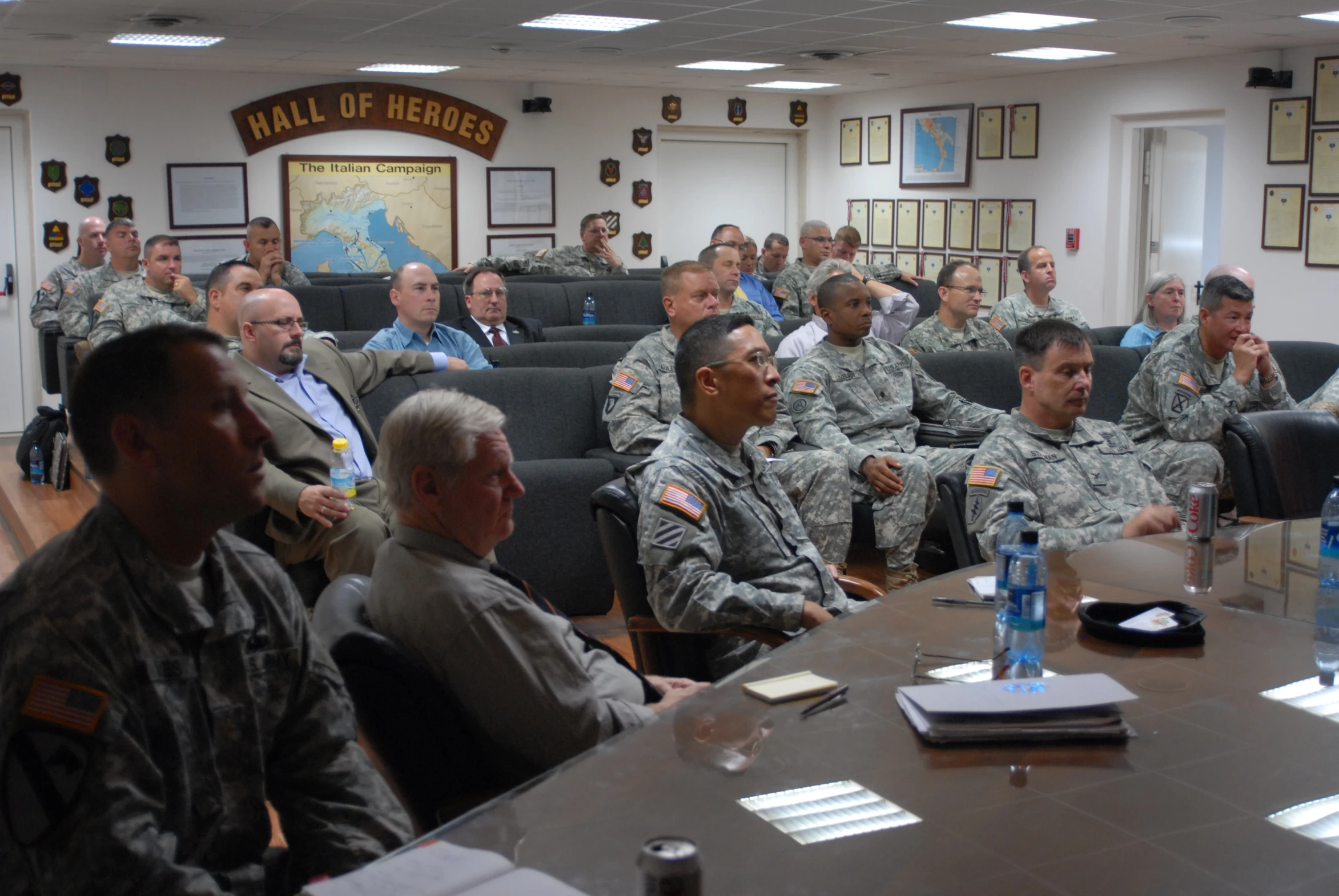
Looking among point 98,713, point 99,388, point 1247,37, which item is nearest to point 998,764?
point 98,713

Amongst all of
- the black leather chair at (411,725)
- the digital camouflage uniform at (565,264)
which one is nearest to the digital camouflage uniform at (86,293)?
the digital camouflage uniform at (565,264)

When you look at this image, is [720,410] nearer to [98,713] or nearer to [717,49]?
[98,713]

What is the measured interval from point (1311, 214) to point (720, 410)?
7.56 meters

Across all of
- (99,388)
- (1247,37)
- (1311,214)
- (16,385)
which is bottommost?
(16,385)

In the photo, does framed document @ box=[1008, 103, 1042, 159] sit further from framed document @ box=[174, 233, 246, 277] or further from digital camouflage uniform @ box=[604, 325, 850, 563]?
digital camouflage uniform @ box=[604, 325, 850, 563]

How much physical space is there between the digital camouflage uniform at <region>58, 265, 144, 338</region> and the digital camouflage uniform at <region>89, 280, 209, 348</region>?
700 millimetres

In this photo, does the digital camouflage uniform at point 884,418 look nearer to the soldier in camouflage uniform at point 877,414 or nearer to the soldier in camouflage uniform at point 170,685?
the soldier in camouflage uniform at point 877,414

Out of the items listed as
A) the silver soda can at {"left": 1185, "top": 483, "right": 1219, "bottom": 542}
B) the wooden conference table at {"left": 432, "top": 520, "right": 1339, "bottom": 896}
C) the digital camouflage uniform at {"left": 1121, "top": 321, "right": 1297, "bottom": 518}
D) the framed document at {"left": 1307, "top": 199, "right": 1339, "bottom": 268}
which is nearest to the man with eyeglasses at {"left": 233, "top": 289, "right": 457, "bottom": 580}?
the wooden conference table at {"left": 432, "top": 520, "right": 1339, "bottom": 896}

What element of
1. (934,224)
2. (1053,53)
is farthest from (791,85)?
(1053,53)

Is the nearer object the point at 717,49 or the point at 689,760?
the point at 689,760

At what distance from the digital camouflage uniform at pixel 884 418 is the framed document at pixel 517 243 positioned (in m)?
7.25

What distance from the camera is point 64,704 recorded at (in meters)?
1.31

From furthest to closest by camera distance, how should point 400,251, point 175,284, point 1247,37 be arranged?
point 400,251 → point 1247,37 → point 175,284

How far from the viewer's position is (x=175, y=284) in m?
6.58
